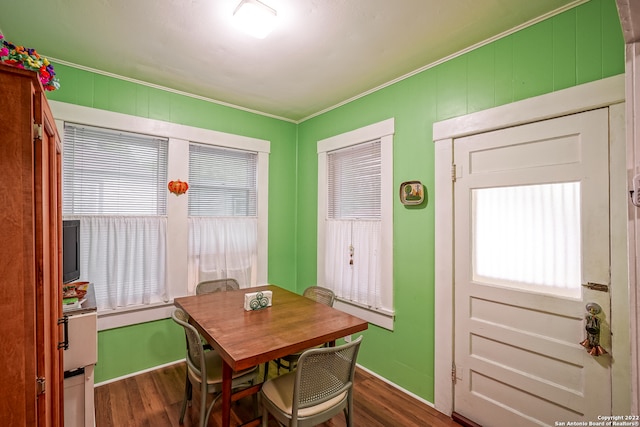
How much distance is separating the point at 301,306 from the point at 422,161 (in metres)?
1.51

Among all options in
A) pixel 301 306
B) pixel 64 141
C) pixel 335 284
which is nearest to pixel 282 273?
pixel 335 284

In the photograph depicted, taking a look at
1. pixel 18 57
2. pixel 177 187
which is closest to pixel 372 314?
pixel 177 187

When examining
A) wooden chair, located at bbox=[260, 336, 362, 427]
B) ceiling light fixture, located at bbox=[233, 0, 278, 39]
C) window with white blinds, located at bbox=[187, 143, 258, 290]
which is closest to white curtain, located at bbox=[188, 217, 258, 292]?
window with white blinds, located at bbox=[187, 143, 258, 290]

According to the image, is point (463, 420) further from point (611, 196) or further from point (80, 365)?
point (80, 365)

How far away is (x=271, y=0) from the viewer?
1649 millimetres

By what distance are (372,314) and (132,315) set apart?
2.17 meters

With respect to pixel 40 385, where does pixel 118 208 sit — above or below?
above

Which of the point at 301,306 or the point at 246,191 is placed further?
the point at 246,191

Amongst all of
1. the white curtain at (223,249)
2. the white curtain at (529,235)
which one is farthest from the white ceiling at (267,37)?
the white curtain at (223,249)

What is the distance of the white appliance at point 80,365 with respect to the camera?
1.63 metres

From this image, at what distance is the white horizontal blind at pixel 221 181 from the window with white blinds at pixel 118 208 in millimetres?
290

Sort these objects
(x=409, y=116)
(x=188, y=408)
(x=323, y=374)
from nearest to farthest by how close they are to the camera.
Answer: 1. (x=323, y=374)
2. (x=188, y=408)
3. (x=409, y=116)

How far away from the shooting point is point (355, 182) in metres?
3.03

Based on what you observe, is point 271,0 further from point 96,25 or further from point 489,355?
point 489,355
